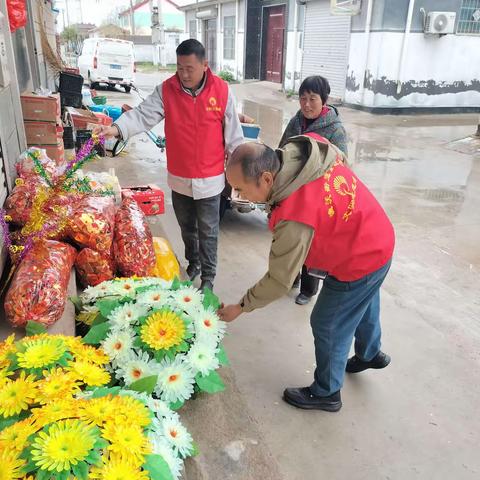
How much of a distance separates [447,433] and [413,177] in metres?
5.51

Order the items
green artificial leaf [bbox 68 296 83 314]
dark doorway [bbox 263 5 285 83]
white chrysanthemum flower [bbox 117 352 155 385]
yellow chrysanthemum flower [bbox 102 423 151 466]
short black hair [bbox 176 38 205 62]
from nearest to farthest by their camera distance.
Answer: yellow chrysanthemum flower [bbox 102 423 151 466] < white chrysanthemum flower [bbox 117 352 155 385] < green artificial leaf [bbox 68 296 83 314] < short black hair [bbox 176 38 205 62] < dark doorway [bbox 263 5 285 83]

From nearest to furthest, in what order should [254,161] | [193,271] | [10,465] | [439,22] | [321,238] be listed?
1. [10,465]
2. [254,161]
3. [321,238]
4. [193,271]
5. [439,22]

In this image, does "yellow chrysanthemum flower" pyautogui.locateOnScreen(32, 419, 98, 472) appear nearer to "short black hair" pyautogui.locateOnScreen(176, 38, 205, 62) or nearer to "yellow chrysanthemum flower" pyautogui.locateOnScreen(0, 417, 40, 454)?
"yellow chrysanthemum flower" pyautogui.locateOnScreen(0, 417, 40, 454)

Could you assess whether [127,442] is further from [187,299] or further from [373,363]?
[373,363]

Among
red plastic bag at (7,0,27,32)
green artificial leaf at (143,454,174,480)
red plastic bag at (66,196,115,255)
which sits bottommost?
green artificial leaf at (143,454,174,480)

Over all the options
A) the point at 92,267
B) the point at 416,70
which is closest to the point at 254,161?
the point at 92,267

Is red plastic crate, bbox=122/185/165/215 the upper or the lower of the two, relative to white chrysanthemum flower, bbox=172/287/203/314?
lower

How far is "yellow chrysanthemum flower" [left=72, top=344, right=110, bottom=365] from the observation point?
5.55 feet

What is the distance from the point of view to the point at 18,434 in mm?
1264

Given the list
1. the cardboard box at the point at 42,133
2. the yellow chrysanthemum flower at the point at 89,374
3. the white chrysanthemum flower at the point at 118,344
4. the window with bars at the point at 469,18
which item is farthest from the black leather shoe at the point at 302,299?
the window with bars at the point at 469,18

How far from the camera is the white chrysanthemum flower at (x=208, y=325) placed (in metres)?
1.97

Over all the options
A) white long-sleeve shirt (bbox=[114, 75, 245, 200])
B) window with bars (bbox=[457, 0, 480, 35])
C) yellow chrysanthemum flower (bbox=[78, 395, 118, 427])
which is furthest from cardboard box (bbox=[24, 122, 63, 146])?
window with bars (bbox=[457, 0, 480, 35])

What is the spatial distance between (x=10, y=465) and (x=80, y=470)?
0.57 ft

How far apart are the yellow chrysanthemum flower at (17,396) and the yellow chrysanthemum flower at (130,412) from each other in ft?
0.90
